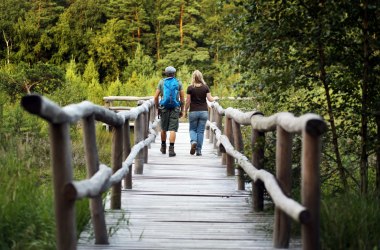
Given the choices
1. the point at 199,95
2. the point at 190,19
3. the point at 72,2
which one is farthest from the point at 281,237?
the point at 72,2

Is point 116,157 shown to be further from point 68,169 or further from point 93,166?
point 68,169

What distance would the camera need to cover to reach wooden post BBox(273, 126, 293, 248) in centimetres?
538

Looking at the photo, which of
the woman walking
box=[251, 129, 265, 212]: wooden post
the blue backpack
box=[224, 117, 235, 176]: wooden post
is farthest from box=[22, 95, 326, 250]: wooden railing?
the woman walking

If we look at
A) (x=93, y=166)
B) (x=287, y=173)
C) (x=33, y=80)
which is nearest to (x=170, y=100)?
(x=93, y=166)

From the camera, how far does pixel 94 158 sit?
5.46 meters

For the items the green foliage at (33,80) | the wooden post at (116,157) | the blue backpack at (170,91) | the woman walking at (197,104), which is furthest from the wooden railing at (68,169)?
→ the green foliage at (33,80)

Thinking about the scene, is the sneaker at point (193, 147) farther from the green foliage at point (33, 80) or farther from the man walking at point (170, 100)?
the green foliage at point (33, 80)

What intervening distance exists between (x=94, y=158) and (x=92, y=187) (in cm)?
87

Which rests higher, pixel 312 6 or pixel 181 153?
pixel 312 6

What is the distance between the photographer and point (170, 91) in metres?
12.5

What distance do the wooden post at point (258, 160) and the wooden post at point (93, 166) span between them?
5.39 feet

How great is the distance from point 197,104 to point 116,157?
6.03m

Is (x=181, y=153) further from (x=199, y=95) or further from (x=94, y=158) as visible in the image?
(x=94, y=158)

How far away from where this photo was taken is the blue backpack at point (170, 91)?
41.0 ft
